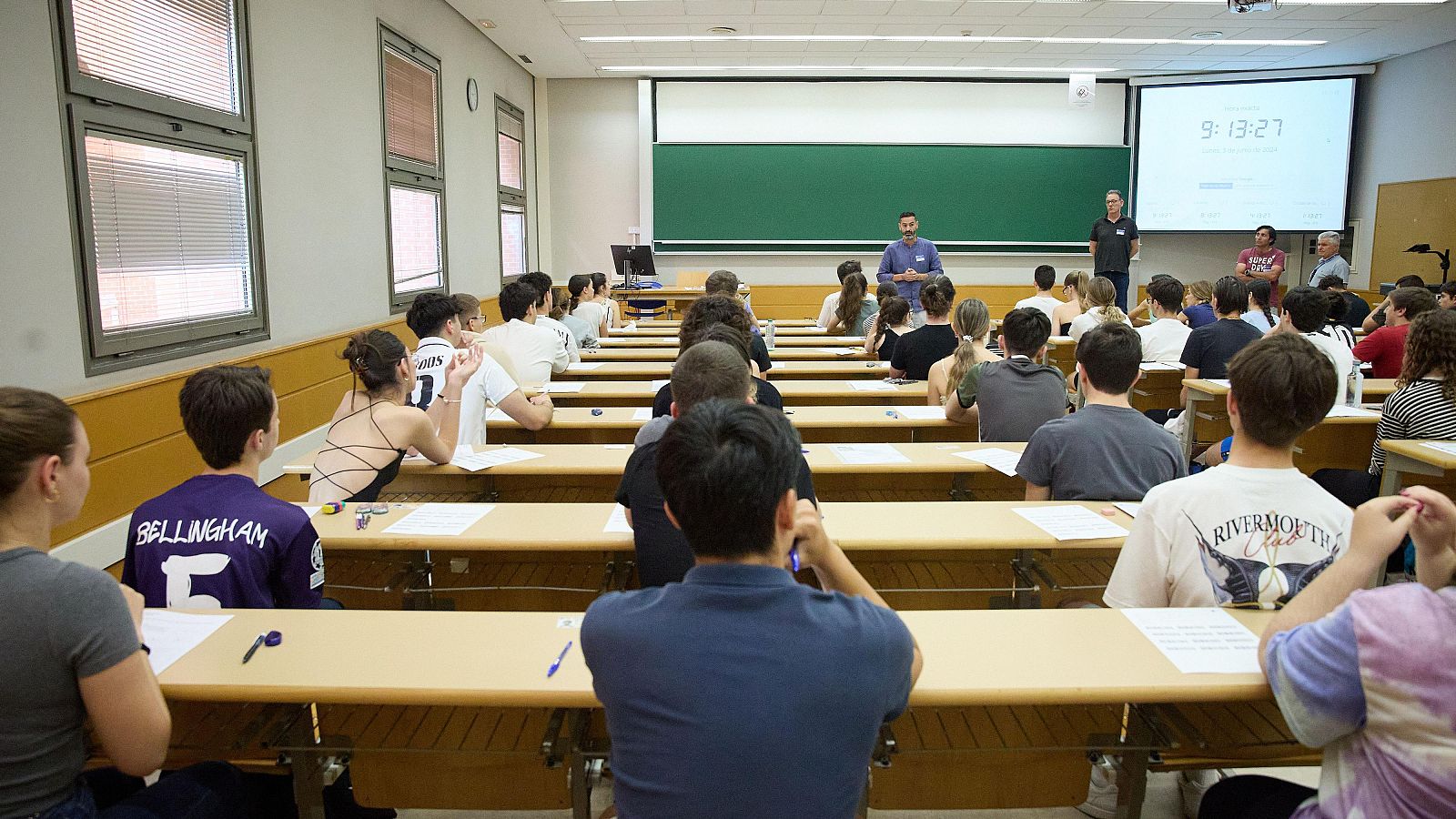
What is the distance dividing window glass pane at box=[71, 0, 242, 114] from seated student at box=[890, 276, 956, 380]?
12.7 ft

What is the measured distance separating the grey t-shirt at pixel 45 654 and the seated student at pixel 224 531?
0.58 meters

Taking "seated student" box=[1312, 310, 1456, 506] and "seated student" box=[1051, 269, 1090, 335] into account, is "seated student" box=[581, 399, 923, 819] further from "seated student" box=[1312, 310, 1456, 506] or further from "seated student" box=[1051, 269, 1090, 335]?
"seated student" box=[1051, 269, 1090, 335]

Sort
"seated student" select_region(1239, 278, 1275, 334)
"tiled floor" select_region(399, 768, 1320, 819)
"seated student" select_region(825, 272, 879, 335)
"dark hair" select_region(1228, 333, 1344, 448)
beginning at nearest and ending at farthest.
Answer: "dark hair" select_region(1228, 333, 1344, 448), "tiled floor" select_region(399, 768, 1320, 819), "seated student" select_region(1239, 278, 1275, 334), "seated student" select_region(825, 272, 879, 335)

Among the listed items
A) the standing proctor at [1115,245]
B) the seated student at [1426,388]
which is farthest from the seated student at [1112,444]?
the standing proctor at [1115,245]

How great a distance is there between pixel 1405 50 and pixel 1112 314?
6878 millimetres

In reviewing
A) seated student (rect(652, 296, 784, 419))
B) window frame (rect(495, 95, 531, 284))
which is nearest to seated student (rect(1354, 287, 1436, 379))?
seated student (rect(652, 296, 784, 419))

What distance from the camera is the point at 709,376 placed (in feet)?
6.91

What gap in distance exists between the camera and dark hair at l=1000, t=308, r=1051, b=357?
351 centimetres

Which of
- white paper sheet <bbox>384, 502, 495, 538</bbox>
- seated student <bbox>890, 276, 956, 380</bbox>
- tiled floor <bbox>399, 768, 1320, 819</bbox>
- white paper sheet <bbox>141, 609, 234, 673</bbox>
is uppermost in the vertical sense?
seated student <bbox>890, 276, 956, 380</bbox>

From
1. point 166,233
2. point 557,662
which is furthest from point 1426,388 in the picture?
point 166,233

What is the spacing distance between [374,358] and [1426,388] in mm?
3968

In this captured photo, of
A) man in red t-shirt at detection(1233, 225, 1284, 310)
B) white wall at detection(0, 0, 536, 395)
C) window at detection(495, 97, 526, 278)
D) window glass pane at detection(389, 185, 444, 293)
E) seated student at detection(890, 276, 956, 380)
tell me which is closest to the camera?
white wall at detection(0, 0, 536, 395)

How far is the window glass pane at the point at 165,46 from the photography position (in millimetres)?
3520

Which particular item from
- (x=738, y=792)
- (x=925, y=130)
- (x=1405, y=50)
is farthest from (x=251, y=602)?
(x=1405, y=50)
